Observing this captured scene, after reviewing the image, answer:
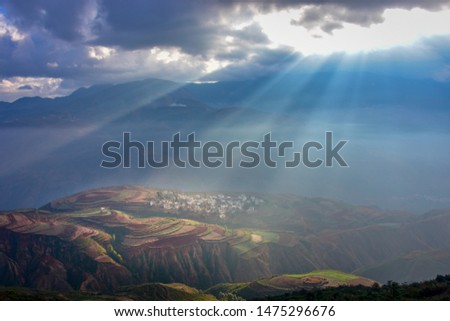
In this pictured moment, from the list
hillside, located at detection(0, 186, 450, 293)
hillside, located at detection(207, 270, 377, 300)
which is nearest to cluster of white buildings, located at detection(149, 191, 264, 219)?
hillside, located at detection(0, 186, 450, 293)

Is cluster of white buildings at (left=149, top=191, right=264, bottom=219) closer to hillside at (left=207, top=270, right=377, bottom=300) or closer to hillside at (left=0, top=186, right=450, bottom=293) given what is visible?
hillside at (left=0, top=186, right=450, bottom=293)

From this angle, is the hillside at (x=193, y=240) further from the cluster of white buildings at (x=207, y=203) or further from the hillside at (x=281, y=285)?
the hillside at (x=281, y=285)

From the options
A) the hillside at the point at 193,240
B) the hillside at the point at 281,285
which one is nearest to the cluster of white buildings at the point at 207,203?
the hillside at the point at 193,240

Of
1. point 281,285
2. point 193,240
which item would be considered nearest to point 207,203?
point 193,240

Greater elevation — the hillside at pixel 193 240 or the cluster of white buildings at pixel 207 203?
the cluster of white buildings at pixel 207 203

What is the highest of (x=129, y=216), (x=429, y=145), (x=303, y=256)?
(x=429, y=145)

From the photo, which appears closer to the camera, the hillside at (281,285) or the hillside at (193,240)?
the hillside at (281,285)

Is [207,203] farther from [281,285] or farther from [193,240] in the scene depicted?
[281,285]

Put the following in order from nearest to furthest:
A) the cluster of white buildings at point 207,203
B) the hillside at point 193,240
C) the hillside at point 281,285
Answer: the hillside at point 281,285
the hillside at point 193,240
the cluster of white buildings at point 207,203

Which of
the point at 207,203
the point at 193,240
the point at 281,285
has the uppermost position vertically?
the point at 207,203
